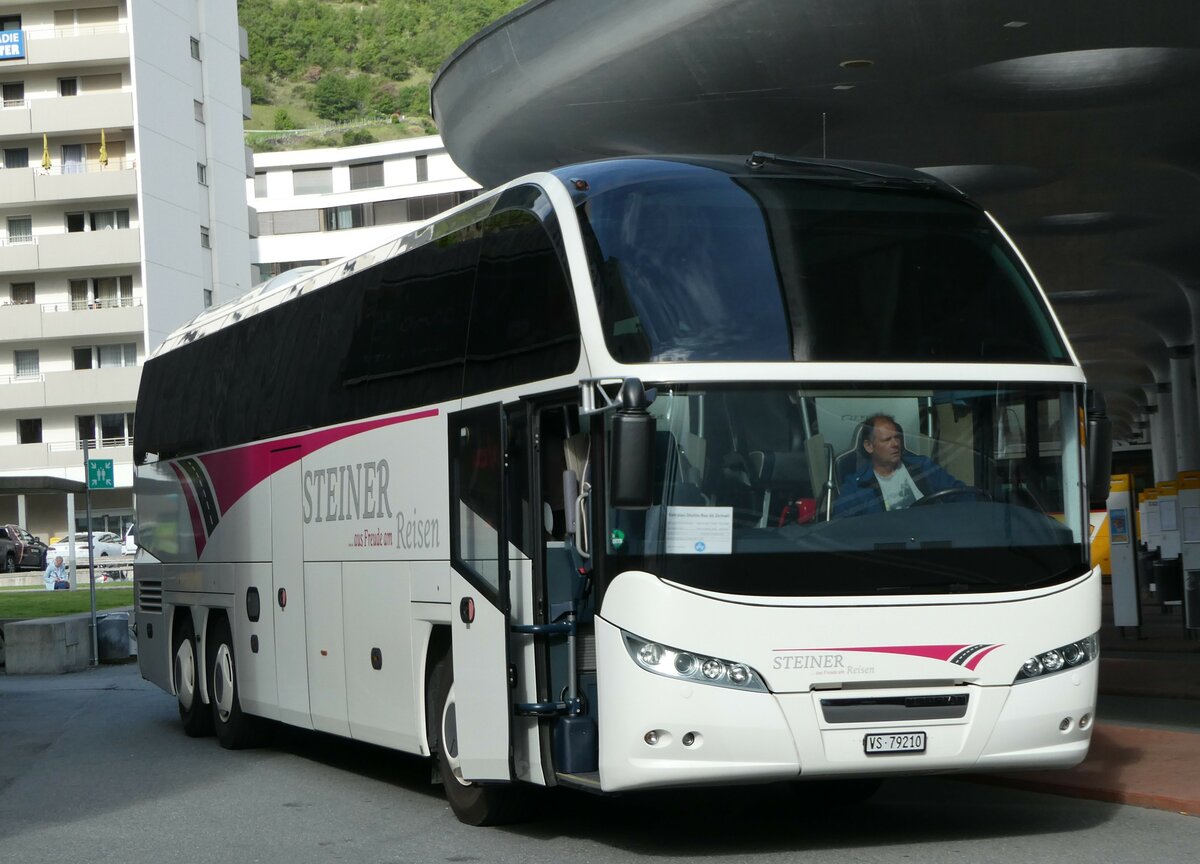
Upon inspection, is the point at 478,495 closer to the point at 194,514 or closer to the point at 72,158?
the point at 194,514

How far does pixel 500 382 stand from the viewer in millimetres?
9961

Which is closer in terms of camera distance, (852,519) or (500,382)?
(852,519)

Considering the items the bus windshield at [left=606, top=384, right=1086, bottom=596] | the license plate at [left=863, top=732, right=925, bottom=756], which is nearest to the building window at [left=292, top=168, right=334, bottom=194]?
the bus windshield at [left=606, top=384, right=1086, bottom=596]

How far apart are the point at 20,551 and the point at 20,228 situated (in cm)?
1840

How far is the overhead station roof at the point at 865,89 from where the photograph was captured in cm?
1733

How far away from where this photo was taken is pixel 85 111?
7425 centimetres

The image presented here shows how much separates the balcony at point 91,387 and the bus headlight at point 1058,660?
69.2m

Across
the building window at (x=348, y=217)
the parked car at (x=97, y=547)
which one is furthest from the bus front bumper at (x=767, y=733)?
the building window at (x=348, y=217)

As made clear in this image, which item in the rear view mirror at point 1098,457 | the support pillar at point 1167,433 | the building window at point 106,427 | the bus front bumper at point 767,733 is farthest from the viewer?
the building window at point 106,427

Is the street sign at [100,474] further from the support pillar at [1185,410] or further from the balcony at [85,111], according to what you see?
the balcony at [85,111]

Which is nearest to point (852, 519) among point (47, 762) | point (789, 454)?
point (789, 454)

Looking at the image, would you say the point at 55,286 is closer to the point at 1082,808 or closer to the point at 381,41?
the point at 1082,808

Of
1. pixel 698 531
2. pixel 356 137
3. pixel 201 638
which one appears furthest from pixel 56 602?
pixel 356 137

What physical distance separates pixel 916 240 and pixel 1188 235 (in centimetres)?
2534
